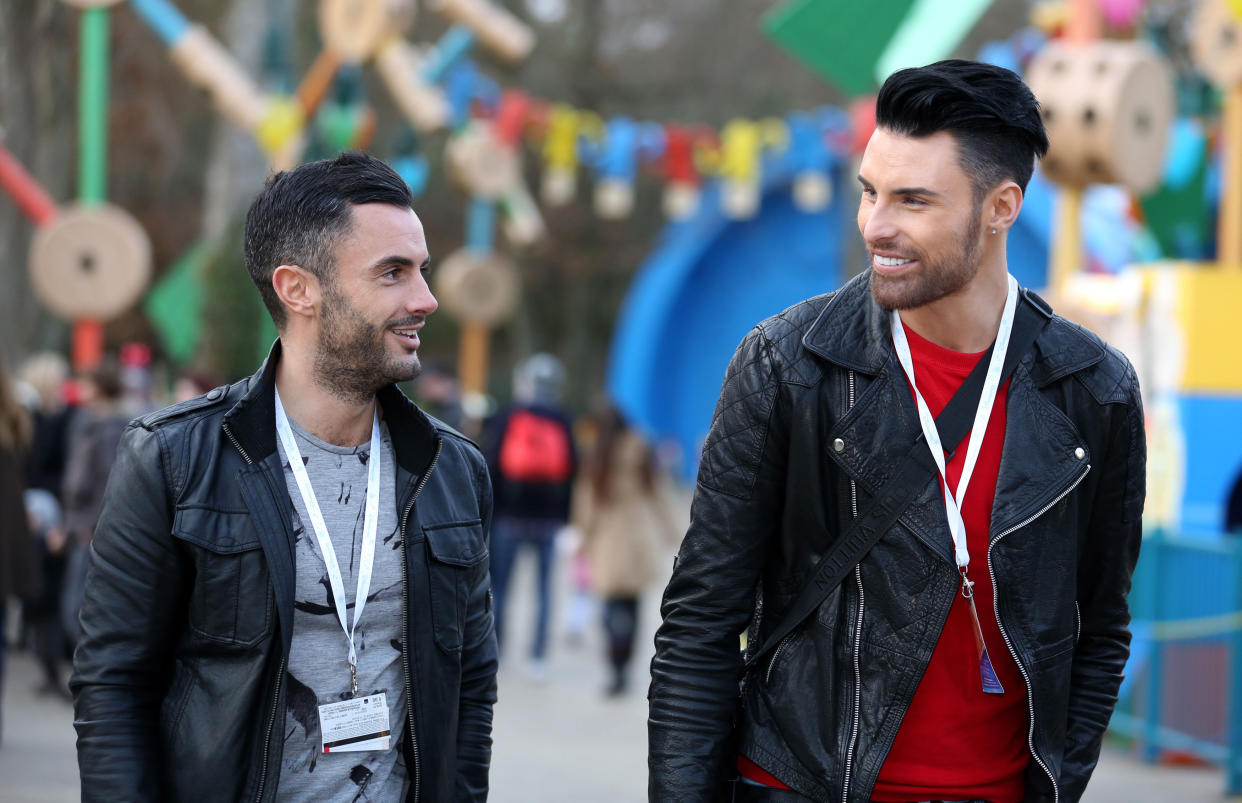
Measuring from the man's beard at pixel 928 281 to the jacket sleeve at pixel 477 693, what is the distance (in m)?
0.98

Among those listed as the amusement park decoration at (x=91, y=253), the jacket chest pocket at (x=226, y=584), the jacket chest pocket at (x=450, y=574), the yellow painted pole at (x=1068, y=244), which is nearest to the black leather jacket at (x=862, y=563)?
the jacket chest pocket at (x=450, y=574)

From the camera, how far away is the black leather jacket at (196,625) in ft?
9.57

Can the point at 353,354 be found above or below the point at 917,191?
below

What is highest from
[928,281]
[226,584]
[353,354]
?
[928,281]

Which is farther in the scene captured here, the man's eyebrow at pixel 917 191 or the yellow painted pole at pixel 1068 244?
the yellow painted pole at pixel 1068 244

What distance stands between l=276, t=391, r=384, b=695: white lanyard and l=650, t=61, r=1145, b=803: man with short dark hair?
57 centimetres

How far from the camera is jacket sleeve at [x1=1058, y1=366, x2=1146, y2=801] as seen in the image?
10.1 feet

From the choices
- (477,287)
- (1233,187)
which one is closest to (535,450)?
(1233,187)

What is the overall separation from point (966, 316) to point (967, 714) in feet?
2.37

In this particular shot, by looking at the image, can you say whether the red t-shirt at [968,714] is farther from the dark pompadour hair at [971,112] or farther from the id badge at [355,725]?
the id badge at [355,725]

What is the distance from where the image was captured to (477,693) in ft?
10.9

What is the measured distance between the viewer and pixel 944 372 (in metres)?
3.03

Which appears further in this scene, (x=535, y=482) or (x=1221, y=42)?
(x=535, y=482)

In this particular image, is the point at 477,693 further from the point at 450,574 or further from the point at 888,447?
the point at 888,447
